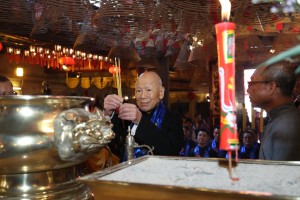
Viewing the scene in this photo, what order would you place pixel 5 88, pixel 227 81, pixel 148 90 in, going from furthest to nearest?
pixel 5 88
pixel 148 90
pixel 227 81

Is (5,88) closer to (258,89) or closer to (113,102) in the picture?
(113,102)

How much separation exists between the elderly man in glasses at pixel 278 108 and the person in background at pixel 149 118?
0.65 m

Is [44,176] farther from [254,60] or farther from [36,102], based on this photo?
[254,60]

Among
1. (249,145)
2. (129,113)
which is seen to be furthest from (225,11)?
(249,145)

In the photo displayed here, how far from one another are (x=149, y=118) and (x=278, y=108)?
96 centimetres

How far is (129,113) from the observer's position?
2238mm

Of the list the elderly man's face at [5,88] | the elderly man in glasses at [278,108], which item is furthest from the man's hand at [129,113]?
the elderly man's face at [5,88]

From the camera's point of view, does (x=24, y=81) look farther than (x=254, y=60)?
Yes

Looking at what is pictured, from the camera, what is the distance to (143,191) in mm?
699

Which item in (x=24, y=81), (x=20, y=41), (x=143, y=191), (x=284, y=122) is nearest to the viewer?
(x=143, y=191)

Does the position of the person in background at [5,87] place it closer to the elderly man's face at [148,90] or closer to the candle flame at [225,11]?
the elderly man's face at [148,90]

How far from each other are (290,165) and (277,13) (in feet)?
8.07

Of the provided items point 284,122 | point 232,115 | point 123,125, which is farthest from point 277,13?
point 232,115

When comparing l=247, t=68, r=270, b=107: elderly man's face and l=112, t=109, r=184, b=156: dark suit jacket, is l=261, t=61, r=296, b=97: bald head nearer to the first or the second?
l=247, t=68, r=270, b=107: elderly man's face
